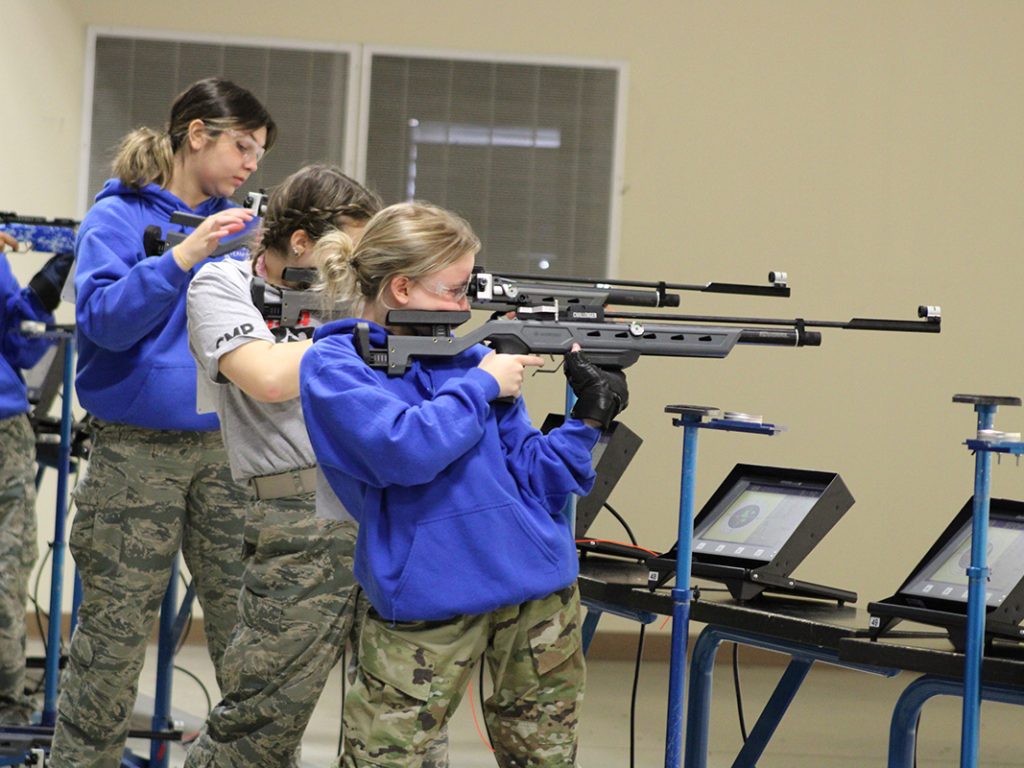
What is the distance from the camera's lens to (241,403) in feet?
7.94

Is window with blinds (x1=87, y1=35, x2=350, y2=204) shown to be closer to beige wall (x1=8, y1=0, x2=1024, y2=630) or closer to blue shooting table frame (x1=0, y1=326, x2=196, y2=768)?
beige wall (x1=8, y1=0, x2=1024, y2=630)

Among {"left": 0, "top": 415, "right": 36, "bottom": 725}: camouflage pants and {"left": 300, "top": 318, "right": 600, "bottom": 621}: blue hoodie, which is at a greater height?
{"left": 300, "top": 318, "right": 600, "bottom": 621}: blue hoodie

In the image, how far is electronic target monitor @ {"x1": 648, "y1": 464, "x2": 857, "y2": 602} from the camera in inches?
107

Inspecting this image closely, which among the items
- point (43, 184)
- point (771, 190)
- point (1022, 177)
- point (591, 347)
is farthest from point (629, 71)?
point (591, 347)

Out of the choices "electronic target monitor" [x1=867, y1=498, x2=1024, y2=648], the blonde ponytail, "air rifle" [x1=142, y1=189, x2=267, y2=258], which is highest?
the blonde ponytail

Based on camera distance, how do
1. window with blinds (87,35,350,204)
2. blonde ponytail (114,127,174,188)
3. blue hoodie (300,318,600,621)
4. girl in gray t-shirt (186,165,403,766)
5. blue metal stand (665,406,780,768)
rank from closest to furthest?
blue hoodie (300,318,600,621)
girl in gray t-shirt (186,165,403,766)
blue metal stand (665,406,780,768)
blonde ponytail (114,127,174,188)
window with blinds (87,35,350,204)

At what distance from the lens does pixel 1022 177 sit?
5457mm

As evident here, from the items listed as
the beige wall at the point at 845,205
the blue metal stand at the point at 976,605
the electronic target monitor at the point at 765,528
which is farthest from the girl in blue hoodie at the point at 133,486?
the beige wall at the point at 845,205

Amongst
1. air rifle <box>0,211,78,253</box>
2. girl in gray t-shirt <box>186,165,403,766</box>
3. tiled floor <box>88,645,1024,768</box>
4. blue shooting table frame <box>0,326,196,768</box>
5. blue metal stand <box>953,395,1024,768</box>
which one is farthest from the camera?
tiled floor <box>88,645,1024,768</box>

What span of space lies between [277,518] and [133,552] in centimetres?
56

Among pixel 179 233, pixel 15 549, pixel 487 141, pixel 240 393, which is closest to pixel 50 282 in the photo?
pixel 15 549

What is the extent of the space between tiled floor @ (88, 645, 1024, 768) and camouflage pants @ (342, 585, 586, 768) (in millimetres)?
2060

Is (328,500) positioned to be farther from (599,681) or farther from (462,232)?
(599,681)

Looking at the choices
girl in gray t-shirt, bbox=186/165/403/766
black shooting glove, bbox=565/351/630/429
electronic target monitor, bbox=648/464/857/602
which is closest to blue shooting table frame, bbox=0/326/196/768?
girl in gray t-shirt, bbox=186/165/403/766
